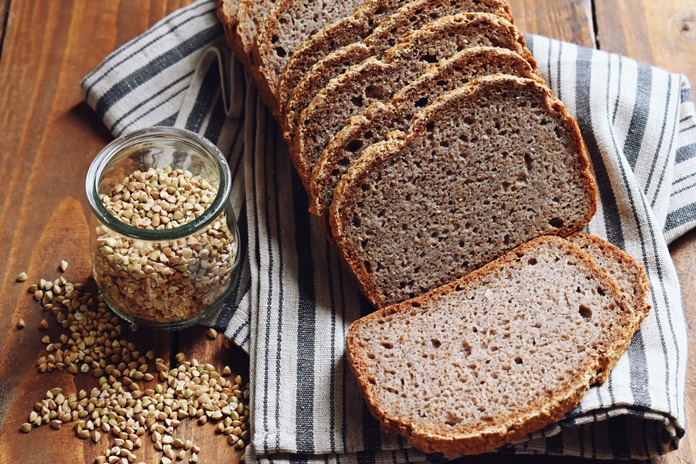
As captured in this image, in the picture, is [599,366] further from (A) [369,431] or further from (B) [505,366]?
(A) [369,431]

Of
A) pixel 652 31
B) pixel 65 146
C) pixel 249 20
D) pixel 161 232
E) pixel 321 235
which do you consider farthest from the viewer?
pixel 652 31

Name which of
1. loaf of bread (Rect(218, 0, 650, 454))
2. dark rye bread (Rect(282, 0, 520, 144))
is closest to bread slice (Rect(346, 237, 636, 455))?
loaf of bread (Rect(218, 0, 650, 454))

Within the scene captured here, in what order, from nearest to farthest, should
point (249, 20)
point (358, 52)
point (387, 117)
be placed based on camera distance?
point (387, 117)
point (358, 52)
point (249, 20)

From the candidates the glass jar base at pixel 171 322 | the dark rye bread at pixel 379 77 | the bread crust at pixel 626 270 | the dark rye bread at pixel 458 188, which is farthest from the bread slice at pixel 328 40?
the bread crust at pixel 626 270

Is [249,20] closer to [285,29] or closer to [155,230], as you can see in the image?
[285,29]

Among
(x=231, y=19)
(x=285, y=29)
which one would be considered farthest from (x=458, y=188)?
(x=231, y=19)

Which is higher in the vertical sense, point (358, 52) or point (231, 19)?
point (231, 19)

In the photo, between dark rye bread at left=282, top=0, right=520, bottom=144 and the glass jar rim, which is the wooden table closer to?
the glass jar rim

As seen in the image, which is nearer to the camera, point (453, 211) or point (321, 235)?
point (453, 211)
